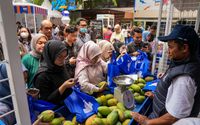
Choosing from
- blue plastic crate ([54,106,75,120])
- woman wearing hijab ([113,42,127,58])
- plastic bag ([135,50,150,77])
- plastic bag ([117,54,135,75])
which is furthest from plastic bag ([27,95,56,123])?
woman wearing hijab ([113,42,127,58])

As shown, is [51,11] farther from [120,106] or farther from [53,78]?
[120,106]

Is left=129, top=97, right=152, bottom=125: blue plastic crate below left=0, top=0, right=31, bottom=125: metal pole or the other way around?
below

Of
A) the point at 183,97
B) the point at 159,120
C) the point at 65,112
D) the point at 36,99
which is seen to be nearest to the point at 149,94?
the point at 159,120

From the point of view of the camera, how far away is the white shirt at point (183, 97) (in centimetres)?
108

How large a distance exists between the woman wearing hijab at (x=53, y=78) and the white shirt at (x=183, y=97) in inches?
33.8

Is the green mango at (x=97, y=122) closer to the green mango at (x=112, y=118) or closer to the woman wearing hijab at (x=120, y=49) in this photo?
the green mango at (x=112, y=118)

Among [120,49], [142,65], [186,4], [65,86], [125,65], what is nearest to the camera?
[65,86]

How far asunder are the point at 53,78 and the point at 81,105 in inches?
15.2

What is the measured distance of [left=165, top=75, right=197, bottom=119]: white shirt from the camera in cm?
108

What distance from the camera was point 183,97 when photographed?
107 centimetres

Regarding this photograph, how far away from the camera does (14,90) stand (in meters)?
0.63

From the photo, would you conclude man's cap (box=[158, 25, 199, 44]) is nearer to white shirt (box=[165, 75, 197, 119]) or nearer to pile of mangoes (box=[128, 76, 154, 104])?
white shirt (box=[165, 75, 197, 119])

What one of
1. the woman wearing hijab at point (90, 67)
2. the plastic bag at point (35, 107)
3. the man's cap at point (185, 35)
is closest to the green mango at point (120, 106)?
the woman wearing hijab at point (90, 67)

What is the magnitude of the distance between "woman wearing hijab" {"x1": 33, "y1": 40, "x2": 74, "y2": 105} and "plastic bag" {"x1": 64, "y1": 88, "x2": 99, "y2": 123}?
8cm
